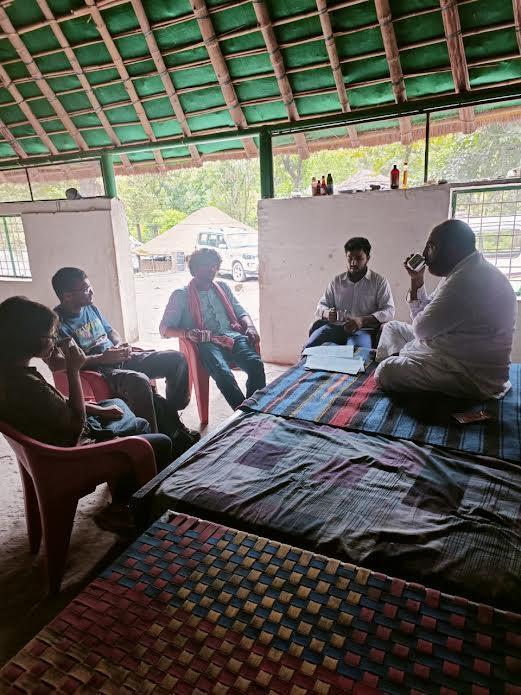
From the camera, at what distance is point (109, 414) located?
215 centimetres

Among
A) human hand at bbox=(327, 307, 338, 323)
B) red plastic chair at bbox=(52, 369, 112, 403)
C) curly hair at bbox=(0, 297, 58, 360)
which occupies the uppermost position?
curly hair at bbox=(0, 297, 58, 360)

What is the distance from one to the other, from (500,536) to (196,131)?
15.3ft

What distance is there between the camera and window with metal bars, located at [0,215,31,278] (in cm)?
680

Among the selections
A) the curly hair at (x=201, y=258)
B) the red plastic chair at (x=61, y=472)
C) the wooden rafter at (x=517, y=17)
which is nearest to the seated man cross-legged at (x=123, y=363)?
the curly hair at (x=201, y=258)

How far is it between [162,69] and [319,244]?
7.15 feet

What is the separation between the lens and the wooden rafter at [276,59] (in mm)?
3691

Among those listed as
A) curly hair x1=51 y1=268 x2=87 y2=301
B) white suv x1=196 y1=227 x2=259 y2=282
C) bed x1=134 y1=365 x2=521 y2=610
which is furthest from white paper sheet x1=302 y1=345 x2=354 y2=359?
white suv x1=196 y1=227 x2=259 y2=282

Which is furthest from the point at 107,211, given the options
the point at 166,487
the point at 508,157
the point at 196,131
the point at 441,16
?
the point at 508,157

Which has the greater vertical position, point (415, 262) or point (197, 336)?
point (415, 262)

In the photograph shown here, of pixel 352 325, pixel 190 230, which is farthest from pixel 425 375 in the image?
pixel 190 230

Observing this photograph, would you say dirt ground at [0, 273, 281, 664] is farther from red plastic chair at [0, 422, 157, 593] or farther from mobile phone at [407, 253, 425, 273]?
mobile phone at [407, 253, 425, 273]

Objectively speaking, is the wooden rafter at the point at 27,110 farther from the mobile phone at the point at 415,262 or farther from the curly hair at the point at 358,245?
the mobile phone at the point at 415,262

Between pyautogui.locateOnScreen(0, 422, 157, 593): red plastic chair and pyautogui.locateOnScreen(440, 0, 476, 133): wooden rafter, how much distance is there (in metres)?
3.63

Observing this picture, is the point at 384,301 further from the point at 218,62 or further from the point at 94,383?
the point at 218,62
